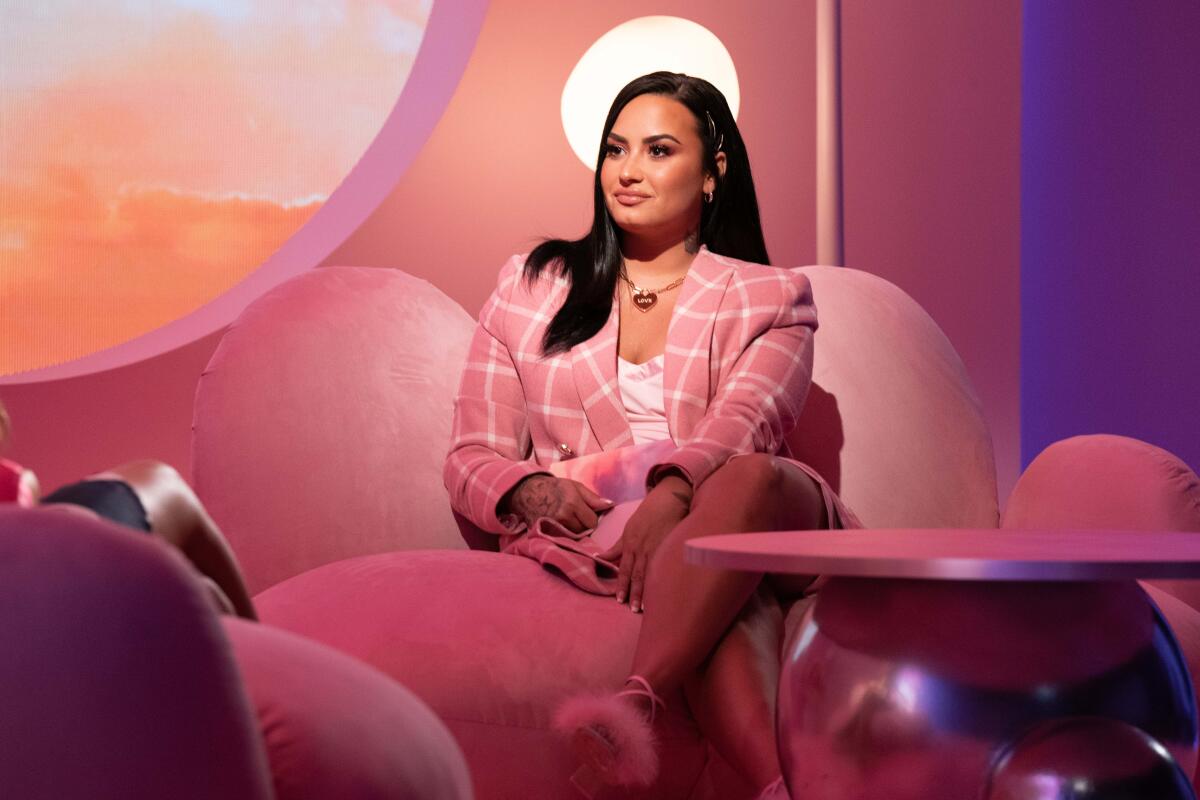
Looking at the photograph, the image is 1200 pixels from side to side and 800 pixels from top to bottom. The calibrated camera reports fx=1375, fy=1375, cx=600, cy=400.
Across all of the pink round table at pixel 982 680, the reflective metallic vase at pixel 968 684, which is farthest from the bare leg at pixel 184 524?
the reflective metallic vase at pixel 968 684

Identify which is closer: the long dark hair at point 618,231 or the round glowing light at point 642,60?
the long dark hair at point 618,231

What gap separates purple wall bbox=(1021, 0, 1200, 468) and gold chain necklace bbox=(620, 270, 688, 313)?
Answer: 1654 millimetres

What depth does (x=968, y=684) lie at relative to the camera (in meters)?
1.28

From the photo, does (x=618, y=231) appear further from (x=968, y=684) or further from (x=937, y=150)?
(x=937, y=150)

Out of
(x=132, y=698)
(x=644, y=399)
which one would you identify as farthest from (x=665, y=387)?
(x=132, y=698)

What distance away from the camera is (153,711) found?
2.28ft

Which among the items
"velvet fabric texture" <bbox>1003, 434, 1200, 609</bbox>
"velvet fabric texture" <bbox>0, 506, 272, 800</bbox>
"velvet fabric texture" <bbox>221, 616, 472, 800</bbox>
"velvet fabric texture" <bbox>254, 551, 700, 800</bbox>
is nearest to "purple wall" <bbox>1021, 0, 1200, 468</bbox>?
"velvet fabric texture" <bbox>1003, 434, 1200, 609</bbox>

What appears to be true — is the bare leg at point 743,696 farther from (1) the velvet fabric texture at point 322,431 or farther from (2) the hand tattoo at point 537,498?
(1) the velvet fabric texture at point 322,431

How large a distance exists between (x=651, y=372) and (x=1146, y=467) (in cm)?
81

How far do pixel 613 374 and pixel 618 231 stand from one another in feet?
Answer: 1.11

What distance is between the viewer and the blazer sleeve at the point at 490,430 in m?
2.16

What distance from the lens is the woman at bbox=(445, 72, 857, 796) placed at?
1.75 metres

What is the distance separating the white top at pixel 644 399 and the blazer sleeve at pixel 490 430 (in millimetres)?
183

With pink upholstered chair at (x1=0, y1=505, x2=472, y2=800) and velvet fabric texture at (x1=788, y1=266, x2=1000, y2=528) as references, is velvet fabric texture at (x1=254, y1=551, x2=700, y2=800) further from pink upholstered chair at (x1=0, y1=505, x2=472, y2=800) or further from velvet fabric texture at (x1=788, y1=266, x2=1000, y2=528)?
pink upholstered chair at (x1=0, y1=505, x2=472, y2=800)
